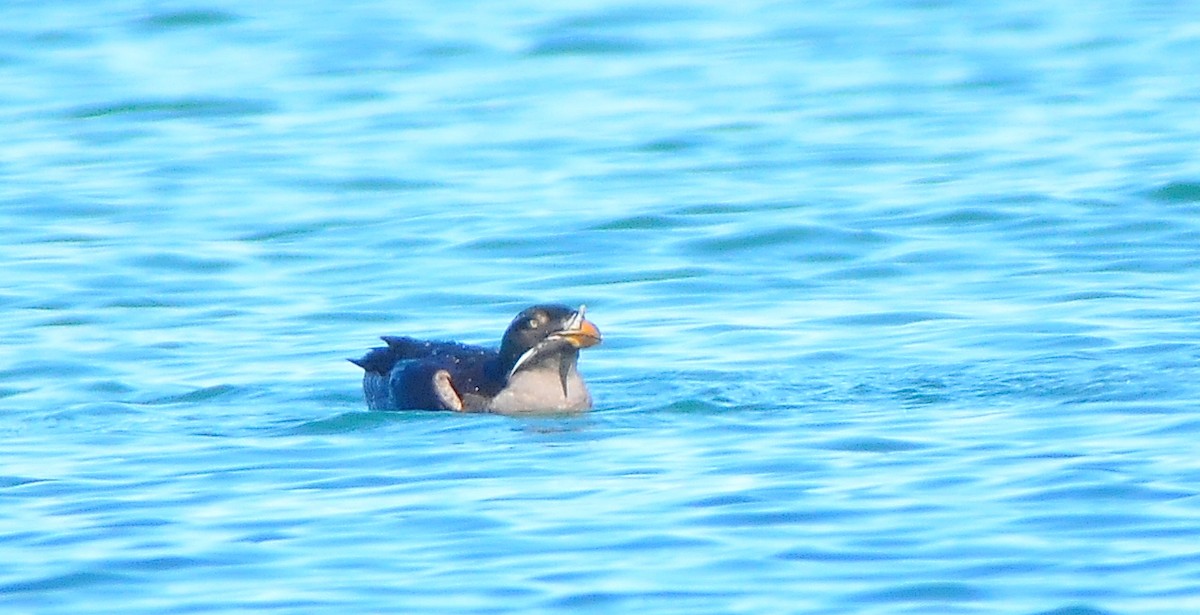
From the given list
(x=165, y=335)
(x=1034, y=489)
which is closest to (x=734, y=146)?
(x=165, y=335)

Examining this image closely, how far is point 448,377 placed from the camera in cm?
1270

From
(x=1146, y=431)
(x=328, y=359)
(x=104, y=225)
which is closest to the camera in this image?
(x=1146, y=431)

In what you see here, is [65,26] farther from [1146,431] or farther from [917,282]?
[1146,431]

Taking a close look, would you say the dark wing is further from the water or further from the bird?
the water

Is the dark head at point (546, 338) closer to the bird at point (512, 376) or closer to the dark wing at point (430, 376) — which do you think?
the bird at point (512, 376)

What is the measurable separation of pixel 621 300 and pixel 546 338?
3.57 m

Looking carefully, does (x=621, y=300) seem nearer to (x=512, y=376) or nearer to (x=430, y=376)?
(x=512, y=376)

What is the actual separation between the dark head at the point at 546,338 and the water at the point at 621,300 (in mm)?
327

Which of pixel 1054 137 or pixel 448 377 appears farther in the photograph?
pixel 1054 137

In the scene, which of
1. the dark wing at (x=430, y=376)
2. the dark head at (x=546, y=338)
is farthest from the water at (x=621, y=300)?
the dark head at (x=546, y=338)

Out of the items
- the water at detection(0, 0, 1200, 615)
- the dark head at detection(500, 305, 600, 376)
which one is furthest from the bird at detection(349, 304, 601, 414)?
the water at detection(0, 0, 1200, 615)

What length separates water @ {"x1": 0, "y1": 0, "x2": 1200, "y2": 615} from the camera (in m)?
9.55

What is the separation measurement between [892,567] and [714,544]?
746 mm

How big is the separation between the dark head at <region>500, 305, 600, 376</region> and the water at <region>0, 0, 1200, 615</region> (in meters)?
0.33
